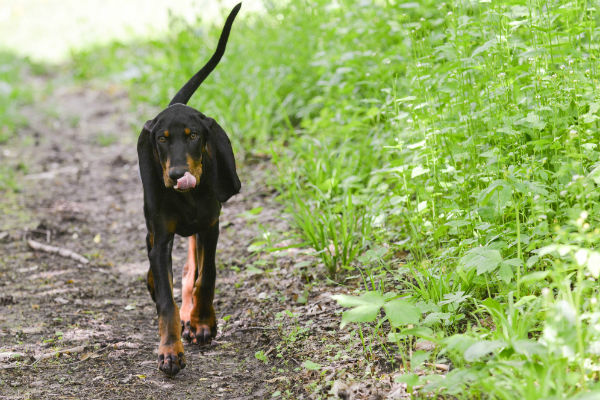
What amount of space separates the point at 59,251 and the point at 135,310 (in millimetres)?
1220

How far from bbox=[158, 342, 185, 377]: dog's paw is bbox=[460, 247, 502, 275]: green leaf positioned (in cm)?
146

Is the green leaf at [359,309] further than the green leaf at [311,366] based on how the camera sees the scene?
No

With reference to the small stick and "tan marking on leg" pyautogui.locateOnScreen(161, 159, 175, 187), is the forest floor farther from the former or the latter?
"tan marking on leg" pyautogui.locateOnScreen(161, 159, 175, 187)

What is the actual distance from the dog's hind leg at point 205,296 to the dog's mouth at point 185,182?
548 mm

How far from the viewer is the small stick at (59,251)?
5.09 m

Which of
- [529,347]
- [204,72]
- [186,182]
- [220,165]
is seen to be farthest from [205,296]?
[529,347]

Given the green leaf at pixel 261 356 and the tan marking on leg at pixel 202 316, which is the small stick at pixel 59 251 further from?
the green leaf at pixel 261 356

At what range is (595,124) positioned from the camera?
137 inches

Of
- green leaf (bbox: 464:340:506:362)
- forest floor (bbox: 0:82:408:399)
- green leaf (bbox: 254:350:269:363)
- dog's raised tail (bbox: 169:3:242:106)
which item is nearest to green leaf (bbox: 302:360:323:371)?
forest floor (bbox: 0:82:408:399)

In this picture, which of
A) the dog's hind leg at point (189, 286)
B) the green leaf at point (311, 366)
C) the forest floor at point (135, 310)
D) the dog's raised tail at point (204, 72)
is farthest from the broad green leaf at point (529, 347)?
the dog's raised tail at point (204, 72)

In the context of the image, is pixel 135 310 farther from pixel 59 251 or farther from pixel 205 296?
pixel 59 251

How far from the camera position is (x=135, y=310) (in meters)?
4.32

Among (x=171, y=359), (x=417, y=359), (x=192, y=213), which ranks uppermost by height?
(x=192, y=213)

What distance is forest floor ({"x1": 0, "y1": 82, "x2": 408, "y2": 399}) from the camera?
318 cm
